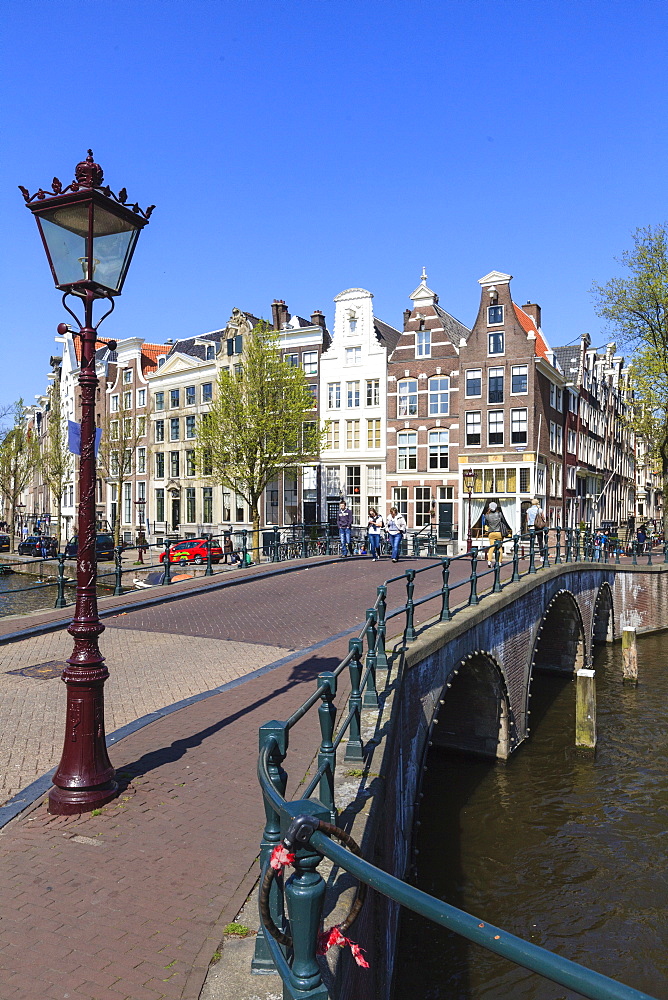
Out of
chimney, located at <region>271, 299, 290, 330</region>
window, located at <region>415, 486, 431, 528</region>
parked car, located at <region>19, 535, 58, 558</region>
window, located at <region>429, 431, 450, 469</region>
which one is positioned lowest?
parked car, located at <region>19, 535, 58, 558</region>

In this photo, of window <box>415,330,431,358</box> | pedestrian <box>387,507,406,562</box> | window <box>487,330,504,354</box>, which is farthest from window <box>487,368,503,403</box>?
pedestrian <box>387,507,406,562</box>

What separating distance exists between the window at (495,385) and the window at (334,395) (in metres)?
7.82

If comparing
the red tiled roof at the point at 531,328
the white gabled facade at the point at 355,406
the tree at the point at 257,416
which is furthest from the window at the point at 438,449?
the tree at the point at 257,416

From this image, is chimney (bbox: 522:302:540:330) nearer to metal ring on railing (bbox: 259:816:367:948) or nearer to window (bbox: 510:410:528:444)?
window (bbox: 510:410:528:444)

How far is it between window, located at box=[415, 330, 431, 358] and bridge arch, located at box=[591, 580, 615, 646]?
14218 millimetres

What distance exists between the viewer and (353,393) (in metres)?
36.3

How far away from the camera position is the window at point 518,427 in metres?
32.1

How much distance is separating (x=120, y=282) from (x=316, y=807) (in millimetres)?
4270

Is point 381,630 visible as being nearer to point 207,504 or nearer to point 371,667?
point 371,667

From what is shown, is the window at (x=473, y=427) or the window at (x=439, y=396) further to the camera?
the window at (x=439, y=396)

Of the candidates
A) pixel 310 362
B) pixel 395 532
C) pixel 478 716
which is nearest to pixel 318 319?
pixel 310 362

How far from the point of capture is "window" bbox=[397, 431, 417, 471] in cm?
3456

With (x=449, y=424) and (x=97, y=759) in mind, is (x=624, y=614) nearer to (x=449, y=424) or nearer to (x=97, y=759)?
(x=449, y=424)

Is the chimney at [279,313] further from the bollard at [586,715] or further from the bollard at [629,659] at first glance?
the bollard at [586,715]
